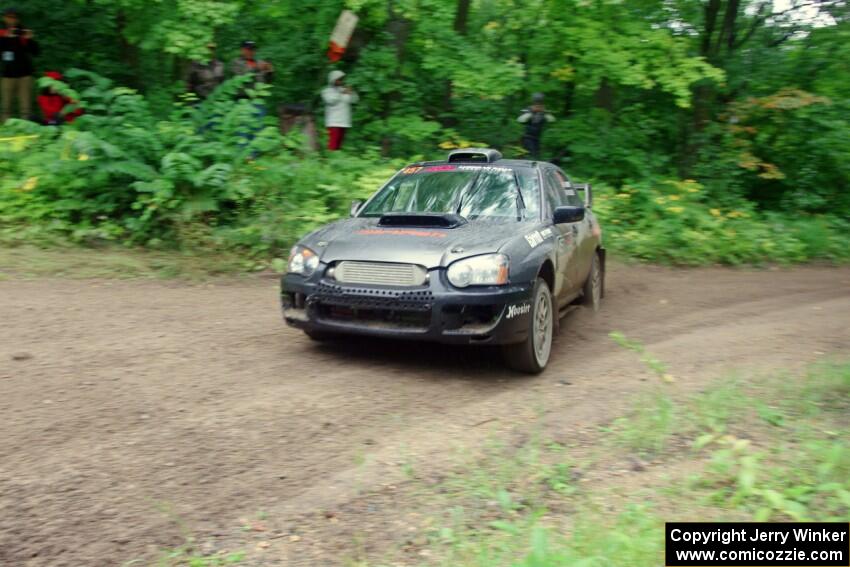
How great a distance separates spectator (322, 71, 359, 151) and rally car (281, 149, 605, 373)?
22.9 ft

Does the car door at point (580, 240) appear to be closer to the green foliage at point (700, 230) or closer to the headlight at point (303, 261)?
the headlight at point (303, 261)

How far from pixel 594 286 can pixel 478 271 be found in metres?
3.37

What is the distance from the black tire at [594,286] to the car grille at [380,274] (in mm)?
3093

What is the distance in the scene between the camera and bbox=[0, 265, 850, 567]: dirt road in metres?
3.64

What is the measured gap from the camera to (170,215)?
995 cm

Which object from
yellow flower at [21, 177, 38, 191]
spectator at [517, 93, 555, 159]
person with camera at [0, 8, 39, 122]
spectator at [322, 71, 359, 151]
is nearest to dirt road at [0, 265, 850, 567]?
yellow flower at [21, 177, 38, 191]

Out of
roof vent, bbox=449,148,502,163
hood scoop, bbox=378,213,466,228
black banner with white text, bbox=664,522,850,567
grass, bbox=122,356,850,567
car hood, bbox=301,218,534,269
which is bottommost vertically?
grass, bbox=122,356,850,567

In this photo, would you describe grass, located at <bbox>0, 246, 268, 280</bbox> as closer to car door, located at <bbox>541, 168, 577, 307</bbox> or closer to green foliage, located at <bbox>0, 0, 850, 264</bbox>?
green foliage, located at <bbox>0, 0, 850, 264</bbox>

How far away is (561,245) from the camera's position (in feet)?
22.4

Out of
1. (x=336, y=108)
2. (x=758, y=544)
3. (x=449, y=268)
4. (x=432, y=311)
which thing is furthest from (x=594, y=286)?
(x=336, y=108)

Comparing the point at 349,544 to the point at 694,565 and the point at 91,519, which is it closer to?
the point at 91,519

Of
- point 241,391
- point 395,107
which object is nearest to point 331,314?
point 241,391

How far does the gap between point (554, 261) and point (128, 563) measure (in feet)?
13.9

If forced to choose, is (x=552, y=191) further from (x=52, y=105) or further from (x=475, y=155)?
(x=52, y=105)
